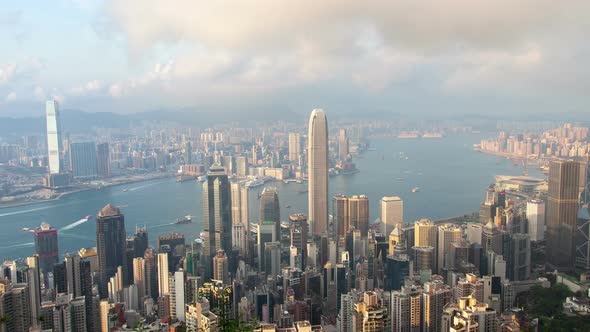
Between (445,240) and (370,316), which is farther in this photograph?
(445,240)

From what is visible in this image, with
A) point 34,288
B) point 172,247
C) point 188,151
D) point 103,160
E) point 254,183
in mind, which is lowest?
point 172,247

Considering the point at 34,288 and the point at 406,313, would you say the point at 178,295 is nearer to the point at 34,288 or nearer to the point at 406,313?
the point at 34,288

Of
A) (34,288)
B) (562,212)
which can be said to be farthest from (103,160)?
(562,212)

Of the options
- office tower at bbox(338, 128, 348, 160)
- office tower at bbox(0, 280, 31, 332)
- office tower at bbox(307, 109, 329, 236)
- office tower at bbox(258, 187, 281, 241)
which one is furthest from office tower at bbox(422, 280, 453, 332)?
office tower at bbox(338, 128, 348, 160)

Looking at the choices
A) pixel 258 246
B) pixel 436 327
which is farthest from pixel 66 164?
pixel 436 327

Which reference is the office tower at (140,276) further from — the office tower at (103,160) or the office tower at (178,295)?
the office tower at (103,160)

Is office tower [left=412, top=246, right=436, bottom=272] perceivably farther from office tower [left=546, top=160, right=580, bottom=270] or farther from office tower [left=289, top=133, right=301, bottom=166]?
office tower [left=289, top=133, right=301, bottom=166]
